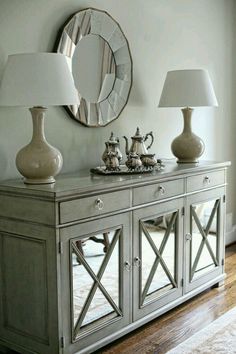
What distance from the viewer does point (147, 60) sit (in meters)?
3.42

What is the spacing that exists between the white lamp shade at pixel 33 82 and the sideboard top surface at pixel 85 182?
38 cm

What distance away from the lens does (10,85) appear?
216cm

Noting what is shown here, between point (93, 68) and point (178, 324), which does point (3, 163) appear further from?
point (178, 324)

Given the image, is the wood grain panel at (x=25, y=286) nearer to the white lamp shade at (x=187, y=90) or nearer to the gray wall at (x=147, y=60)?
the gray wall at (x=147, y=60)

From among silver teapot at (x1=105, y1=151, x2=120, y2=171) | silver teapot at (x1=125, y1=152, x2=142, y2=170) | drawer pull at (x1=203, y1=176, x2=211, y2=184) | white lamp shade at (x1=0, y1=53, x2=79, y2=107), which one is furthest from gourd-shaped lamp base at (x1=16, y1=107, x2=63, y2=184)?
drawer pull at (x1=203, y1=176, x2=211, y2=184)

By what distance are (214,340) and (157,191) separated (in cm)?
87

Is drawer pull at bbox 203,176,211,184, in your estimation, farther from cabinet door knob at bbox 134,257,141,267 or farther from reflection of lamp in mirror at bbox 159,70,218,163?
cabinet door knob at bbox 134,257,141,267

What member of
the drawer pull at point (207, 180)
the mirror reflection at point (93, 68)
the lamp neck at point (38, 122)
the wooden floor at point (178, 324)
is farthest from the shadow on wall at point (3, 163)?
the drawer pull at point (207, 180)

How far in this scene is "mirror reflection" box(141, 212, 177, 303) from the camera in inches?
106

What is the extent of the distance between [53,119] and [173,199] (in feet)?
2.80

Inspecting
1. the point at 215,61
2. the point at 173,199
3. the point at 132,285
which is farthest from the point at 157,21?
the point at 132,285

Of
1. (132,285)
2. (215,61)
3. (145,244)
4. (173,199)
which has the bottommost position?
(132,285)

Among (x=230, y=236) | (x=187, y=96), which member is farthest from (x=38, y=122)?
(x=230, y=236)

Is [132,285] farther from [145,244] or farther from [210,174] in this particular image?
[210,174]
